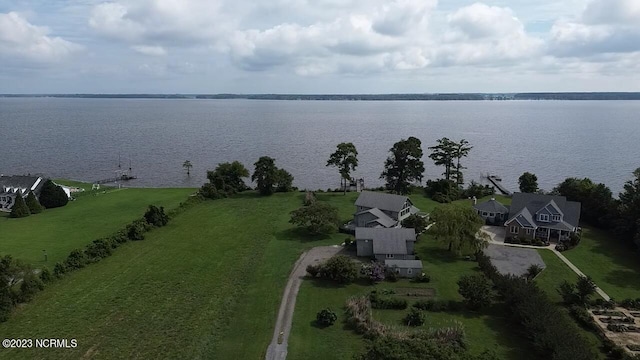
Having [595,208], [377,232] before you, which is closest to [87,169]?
[377,232]

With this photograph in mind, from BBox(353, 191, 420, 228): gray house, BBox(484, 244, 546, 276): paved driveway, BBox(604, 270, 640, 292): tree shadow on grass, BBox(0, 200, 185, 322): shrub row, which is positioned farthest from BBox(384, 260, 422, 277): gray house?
BBox(0, 200, 185, 322): shrub row

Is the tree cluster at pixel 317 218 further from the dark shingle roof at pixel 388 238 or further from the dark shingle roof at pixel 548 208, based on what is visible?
the dark shingle roof at pixel 548 208

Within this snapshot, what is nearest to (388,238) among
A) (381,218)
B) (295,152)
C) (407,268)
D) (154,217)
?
(407,268)

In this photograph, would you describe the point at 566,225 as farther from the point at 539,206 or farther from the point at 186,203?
the point at 186,203

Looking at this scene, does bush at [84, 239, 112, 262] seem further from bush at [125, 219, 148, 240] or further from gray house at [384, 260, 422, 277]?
gray house at [384, 260, 422, 277]

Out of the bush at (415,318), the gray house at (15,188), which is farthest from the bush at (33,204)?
the bush at (415,318)
